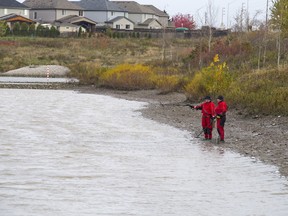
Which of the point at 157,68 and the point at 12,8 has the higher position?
the point at 12,8

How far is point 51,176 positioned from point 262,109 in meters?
12.0

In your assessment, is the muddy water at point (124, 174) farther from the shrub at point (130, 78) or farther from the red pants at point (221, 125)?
the shrub at point (130, 78)

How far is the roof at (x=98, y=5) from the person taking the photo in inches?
4341

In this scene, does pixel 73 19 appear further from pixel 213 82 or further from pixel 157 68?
pixel 213 82

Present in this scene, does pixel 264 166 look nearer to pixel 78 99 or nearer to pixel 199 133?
pixel 199 133

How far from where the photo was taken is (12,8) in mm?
100875

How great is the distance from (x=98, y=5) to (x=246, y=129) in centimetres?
8835

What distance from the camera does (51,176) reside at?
16.5m

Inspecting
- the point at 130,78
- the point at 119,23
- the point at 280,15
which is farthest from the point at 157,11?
the point at 280,15

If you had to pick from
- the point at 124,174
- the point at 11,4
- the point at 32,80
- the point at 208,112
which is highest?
the point at 11,4

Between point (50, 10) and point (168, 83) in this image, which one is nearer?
point (168, 83)

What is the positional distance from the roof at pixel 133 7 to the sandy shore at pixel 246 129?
84.6 metres

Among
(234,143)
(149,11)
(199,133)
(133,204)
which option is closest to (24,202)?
(133,204)

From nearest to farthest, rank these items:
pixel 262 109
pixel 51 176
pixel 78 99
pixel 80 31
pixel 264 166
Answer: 1. pixel 51 176
2. pixel 264 166
3. pixel 262 109
4. pixel 78 99
5. pixel 80 31
